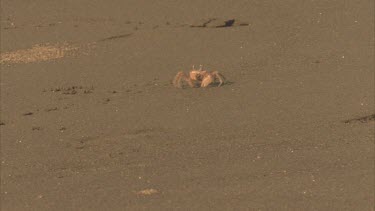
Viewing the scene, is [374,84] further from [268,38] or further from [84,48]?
[84,48]

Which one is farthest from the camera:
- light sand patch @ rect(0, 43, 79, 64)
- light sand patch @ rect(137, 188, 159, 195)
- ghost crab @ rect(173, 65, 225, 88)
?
light sand patch @ rect(0, 43, 79, 64)

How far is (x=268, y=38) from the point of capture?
34.8ft

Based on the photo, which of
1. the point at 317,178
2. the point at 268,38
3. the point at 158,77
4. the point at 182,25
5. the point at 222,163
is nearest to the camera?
the point at 317,178

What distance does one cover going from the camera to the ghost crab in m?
9.18

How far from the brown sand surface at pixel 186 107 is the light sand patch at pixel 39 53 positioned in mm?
27

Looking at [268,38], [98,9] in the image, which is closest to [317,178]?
[268,38]

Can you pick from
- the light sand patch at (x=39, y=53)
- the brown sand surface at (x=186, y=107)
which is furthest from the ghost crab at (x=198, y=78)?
the light sand patch at (x=39, y=53)

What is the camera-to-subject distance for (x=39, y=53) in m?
10.9

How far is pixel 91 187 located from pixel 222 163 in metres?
1.07

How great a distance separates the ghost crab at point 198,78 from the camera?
918 cm

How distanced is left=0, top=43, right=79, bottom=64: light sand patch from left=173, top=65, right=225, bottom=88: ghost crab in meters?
1.96

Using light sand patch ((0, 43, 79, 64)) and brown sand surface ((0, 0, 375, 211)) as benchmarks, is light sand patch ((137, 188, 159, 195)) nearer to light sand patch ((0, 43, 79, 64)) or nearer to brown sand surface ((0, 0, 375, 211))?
brown sand surface ((0, 0, 375, 211))

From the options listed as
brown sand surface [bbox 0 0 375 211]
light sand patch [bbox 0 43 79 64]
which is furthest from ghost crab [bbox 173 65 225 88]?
light sand patch [bbox 0 43 79 64]

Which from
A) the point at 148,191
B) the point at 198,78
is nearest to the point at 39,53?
the point at 198,78
